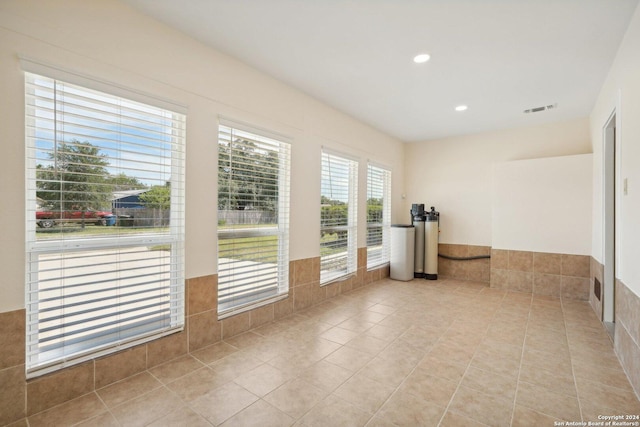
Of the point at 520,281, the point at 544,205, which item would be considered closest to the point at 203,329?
the point at 520,281

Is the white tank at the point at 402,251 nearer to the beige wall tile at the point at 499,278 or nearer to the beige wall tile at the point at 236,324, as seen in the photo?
the beige wall tile at the point at 499,278

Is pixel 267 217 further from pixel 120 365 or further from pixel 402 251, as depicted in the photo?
pixel 402 251

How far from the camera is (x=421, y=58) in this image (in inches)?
116

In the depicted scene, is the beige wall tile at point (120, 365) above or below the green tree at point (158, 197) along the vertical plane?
below

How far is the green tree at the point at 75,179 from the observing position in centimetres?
194

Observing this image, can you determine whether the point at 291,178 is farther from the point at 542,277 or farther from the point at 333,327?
the point at 542,277

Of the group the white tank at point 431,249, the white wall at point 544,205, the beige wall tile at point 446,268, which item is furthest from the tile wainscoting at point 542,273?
the white tank at point 431,249

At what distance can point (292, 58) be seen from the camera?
3.01 m

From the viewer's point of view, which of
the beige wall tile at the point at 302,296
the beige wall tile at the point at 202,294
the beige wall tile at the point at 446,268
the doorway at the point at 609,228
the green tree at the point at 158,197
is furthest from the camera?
the beige wall tile at the point at 446,268

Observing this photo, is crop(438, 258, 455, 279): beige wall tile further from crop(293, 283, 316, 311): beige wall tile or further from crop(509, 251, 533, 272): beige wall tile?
crop(293, 283, 316, 311): beige wall tile

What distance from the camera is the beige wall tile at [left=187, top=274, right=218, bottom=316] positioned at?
2.67 metres

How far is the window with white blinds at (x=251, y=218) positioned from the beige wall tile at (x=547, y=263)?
13.1ft

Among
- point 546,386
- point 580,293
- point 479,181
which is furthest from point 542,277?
point 546,386

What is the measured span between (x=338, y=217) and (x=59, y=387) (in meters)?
3.45
